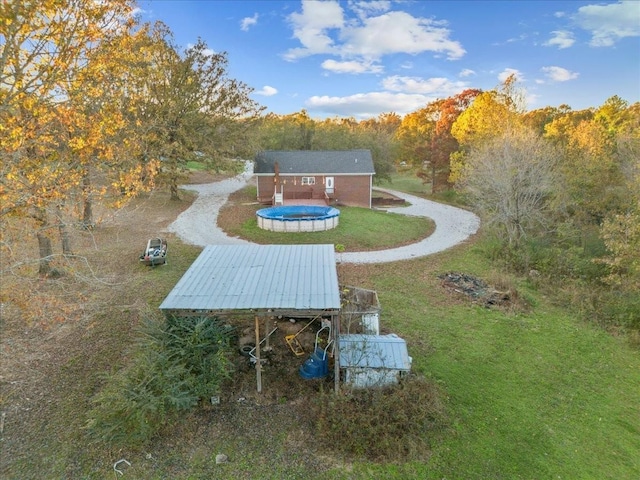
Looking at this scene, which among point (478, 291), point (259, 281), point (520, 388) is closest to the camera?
point (259, 281)

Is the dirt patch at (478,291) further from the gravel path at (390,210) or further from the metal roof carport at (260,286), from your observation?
the metal roof carport at (260,286)

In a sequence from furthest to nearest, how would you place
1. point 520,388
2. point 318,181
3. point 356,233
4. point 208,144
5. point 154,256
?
1. point 318,181
2. point 208,144
3. point 356,233
4. point 154,256
5. point 520,388

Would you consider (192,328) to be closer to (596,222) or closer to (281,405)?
(281,405)

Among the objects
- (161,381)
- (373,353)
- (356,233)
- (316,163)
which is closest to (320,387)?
(373,353)

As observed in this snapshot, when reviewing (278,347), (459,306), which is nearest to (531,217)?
(459,306)

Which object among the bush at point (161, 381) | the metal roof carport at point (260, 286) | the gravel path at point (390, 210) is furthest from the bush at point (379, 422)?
the gravel path at point (390, 210)

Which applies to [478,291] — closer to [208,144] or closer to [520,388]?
[520,388]

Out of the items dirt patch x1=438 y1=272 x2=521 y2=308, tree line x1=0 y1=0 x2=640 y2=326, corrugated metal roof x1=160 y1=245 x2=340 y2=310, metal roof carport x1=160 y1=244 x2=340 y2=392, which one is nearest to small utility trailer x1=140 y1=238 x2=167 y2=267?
tree line x1=0 y1=0 x2=640 y2=326
